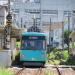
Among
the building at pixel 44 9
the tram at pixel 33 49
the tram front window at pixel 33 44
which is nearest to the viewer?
the tram at pixel 33 49

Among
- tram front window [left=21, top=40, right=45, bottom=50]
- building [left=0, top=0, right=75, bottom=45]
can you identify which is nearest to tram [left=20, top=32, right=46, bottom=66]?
tram front window [left=21, top=40, right=45, bottom=50]

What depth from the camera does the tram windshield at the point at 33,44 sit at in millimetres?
33750

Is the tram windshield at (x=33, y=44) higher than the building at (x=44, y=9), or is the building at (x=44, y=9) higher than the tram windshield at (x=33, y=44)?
the building at (x=44, y=9)

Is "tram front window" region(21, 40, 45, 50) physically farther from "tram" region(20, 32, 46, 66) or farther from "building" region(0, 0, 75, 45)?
"building" region(0, 0, 75, 45)

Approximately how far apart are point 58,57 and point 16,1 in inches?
2222

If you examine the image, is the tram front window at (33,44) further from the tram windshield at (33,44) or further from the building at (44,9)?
the building at (44,9)

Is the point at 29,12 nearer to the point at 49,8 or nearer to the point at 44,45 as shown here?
the point at 49,8

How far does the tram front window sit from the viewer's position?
3375 centimetres

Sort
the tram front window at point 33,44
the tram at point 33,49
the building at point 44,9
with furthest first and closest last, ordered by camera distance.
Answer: the building at point 44,9 → the tram front window at point 33,44 → the tram at point 33,49

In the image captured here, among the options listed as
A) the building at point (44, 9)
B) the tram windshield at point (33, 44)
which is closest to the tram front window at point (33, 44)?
the tram windshield at point (33, 44)

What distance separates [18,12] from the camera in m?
99.7

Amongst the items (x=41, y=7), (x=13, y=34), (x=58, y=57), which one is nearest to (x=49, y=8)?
(x=41, y=7)

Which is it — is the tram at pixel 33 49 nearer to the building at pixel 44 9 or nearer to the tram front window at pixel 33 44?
the tram front window at pixel 33 44

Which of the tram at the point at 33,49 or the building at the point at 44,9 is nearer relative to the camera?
the tram at the point at 33,49
